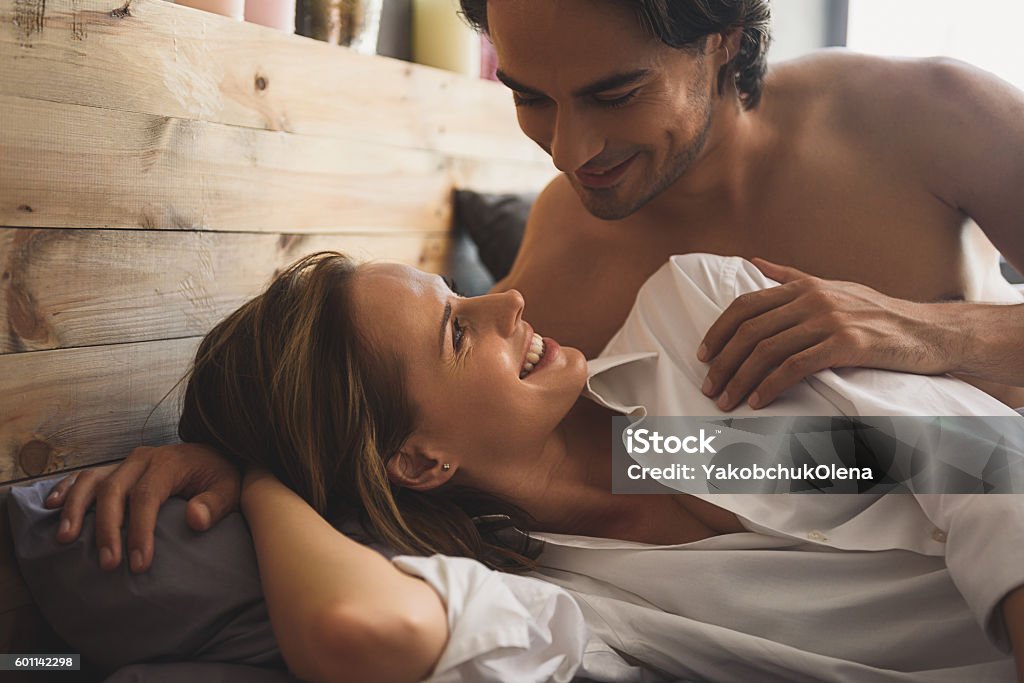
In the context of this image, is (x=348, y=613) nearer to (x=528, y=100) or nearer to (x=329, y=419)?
(x=329, y=419)

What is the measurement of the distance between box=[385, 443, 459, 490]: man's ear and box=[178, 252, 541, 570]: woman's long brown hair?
0.01 m

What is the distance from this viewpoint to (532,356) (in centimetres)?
115

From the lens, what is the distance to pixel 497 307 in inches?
43.9

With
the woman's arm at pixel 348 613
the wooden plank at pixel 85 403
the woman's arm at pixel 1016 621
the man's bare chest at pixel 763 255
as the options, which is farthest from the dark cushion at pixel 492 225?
the woman's arm at pixel 1016 621

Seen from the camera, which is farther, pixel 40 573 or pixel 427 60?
pixel 427 60

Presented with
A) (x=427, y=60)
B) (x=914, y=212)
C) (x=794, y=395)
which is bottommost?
(x=794, y=395)

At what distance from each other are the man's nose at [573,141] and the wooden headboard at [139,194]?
0.47 meters

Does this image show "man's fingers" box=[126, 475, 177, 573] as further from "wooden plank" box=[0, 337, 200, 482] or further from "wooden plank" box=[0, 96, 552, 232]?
"wooden plank" box=[0, 96, 552, 232]

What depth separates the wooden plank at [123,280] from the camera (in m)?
1.08

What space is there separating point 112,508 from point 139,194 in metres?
0.46

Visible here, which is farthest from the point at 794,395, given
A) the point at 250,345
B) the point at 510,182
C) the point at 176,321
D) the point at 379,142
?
the point at 510,182

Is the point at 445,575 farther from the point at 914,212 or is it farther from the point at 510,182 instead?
the point at 510,182

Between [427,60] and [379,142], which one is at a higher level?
[427,60]

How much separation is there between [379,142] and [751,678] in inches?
45.7
